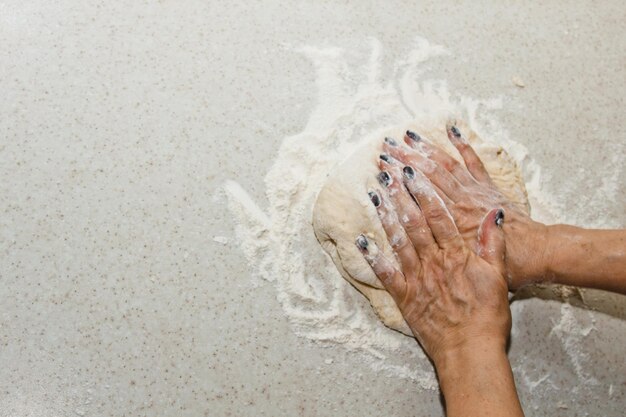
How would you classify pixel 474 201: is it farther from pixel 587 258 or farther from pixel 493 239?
pixel 587 258

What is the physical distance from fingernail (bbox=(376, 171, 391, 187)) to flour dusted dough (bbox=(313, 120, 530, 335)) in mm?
12

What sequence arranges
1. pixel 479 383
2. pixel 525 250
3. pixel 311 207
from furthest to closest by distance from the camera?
pixel 311 207, pixel 525 250, pixel 479 383

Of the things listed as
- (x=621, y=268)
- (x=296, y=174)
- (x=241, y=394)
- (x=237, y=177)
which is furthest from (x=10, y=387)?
(x=621, y=268)

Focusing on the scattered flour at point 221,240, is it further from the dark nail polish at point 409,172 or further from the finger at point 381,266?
the dark nail polish at point 409,172

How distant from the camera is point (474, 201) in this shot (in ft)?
3.97

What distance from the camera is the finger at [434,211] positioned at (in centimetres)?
119

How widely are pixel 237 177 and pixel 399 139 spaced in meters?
0.40

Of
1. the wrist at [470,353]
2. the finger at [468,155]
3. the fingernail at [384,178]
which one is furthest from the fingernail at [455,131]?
the wrist at [470,353]

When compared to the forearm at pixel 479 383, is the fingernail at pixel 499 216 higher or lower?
higher

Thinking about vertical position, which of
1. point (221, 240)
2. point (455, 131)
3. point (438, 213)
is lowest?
point (221, 240)

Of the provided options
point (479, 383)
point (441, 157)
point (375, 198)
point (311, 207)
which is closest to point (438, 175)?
point (441, 157)

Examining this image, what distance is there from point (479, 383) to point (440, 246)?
301mm

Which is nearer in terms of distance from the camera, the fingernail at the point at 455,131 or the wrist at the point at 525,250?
the wrist at the point at 525,250

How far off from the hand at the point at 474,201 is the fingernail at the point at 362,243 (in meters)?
0.21
